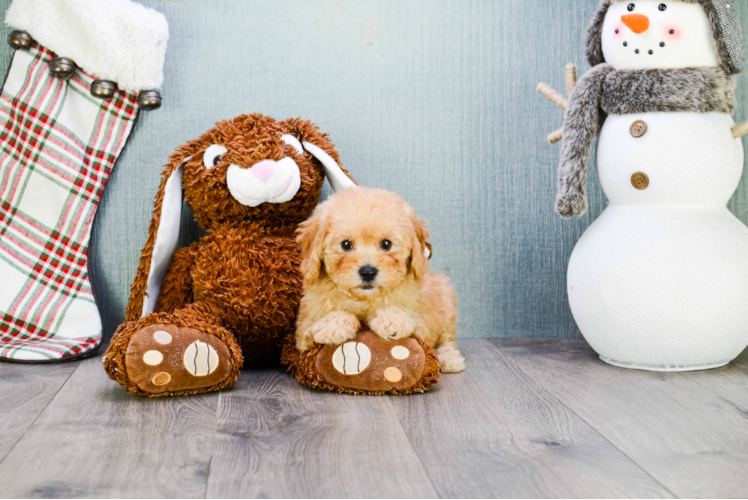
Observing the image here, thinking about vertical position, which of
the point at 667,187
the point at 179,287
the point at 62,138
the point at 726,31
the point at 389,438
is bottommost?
the point at 389,438

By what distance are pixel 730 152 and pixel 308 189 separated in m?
0.75

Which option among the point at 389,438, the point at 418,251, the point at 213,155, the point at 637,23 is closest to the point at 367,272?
the point at 418,251

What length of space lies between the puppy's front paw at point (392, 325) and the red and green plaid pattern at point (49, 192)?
1.96 ft

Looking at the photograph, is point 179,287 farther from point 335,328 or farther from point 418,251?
point 418,251

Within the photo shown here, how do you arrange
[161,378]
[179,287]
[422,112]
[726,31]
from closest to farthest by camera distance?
[161,378] → [726,31] → [179,287] → [422,112]

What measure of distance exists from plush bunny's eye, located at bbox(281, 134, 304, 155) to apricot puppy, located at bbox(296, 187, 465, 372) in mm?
156

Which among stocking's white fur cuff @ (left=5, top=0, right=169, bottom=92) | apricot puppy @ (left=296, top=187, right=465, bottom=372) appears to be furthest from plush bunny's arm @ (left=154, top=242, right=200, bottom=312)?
stocking's white fur cuff @ (left=5, top=0, right=169, bottom=92)

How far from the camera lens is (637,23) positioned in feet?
3.69

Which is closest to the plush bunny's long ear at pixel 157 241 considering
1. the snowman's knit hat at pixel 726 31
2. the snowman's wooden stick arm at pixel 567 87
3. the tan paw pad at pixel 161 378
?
the tan paw pad at pixel 161 378

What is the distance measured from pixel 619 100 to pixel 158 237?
33.8 inches

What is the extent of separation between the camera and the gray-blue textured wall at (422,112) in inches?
52.9

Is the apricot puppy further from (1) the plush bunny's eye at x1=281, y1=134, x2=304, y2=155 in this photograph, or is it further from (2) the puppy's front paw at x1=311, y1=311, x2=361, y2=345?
(1) the plush bunny's eye at x1=281, y1=134, x2=304, y2=155

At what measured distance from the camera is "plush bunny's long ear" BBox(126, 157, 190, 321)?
1.18 m

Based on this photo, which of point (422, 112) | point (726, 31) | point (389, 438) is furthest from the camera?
point (422, 112)
